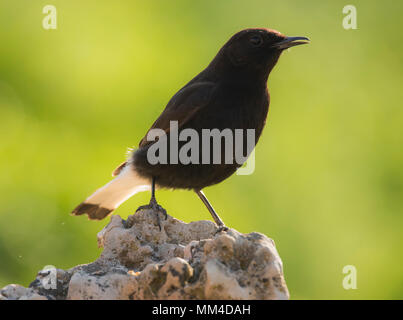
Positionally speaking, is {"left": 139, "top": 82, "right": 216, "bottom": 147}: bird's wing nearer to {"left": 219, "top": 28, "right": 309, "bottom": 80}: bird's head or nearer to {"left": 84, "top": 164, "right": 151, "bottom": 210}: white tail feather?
{"left": 219, "top": 28, "right": 309, "bottom": 80}: bird's head

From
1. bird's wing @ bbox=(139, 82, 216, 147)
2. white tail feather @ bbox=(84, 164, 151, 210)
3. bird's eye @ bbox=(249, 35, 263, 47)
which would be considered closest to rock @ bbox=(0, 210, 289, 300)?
bird's wing @ bbox=(139, 82, 216, 147)

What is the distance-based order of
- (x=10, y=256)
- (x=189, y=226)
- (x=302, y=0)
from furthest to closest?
(x=302, y=0) < (x=10, y=256) < (x=189, y=226)

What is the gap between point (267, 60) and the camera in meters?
6.04

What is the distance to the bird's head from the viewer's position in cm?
601

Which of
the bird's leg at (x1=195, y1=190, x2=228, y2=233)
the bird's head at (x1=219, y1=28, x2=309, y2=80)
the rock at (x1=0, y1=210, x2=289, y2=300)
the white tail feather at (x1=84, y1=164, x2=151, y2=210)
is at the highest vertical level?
the bird's head at (x1=219, y1=28, x2=309, y2=80)

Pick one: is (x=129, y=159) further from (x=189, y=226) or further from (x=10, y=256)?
(x=10, y=256)

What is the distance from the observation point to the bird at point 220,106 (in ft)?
18.8

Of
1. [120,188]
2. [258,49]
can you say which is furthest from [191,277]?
[120,188]

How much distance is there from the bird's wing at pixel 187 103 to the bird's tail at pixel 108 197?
78cm

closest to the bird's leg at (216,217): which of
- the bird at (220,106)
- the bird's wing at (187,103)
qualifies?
the bird at (220,106)

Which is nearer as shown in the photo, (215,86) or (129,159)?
(215,86)
